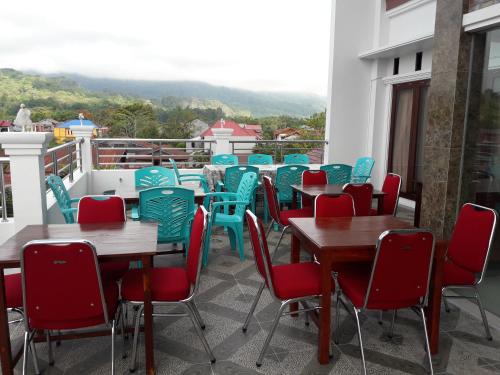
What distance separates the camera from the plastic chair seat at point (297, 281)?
2.18 metres

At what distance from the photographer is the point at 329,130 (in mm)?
8172

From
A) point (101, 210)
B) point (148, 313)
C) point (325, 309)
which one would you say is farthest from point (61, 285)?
point (325, 309)

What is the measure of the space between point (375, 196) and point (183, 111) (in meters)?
21.1

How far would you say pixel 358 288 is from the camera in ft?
7.09

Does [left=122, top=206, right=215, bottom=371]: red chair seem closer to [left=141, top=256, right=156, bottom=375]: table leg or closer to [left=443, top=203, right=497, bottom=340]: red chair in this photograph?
[left=141, top=256, right=156, bottom=375]: table leg

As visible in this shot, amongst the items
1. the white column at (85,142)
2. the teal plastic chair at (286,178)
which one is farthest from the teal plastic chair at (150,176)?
the white column at (85,142)

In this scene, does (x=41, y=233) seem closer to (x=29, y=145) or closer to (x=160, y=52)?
(x=29, y=145)

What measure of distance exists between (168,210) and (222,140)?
4.44 m

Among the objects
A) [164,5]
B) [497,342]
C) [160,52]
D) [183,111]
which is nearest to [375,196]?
[497,342]

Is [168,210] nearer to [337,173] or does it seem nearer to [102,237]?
[102,237]

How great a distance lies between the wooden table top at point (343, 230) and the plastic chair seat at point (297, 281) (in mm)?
234

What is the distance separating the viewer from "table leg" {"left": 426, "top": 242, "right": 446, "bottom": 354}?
7.24ft

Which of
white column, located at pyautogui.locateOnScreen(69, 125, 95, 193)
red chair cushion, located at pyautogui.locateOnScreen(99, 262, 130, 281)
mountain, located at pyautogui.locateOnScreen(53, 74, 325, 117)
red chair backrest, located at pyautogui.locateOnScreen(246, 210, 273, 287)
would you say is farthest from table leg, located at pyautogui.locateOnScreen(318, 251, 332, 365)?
mountain, located at pyautogui.locateOnScreen(53, 74, 325, 117)

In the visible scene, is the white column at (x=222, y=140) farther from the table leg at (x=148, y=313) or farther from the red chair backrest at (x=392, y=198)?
the table leg at (x=148, y=313)
